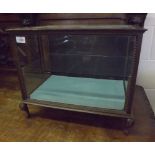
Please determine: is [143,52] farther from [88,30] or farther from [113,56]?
[88,30]

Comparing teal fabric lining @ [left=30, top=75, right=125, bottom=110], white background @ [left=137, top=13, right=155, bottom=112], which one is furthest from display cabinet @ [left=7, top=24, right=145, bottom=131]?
white background @ [left=137, top=13, right=155, bottom=112]

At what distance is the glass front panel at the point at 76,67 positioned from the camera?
2.59 ft

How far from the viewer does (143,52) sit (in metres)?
1.01

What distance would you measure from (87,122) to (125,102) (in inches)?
8.0

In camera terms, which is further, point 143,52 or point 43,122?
point 143,52

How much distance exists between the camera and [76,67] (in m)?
0.95

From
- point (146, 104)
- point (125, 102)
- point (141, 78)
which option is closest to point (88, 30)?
point (125, 102)

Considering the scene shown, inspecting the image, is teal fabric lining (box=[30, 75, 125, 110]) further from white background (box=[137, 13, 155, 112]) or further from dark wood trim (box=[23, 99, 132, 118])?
white background (box=[137, 13, 155, 112])

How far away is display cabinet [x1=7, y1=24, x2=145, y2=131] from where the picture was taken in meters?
0.70

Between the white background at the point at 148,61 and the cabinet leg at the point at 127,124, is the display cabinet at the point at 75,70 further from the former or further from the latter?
the white background at the point at 148,61

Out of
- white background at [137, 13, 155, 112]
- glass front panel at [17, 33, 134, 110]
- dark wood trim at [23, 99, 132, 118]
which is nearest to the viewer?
dark wood trim at [23, 99, 132, 118]

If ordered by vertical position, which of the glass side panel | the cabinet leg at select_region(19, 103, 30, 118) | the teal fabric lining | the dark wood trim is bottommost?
the cabinet leg at select_region(19, 103, 30, 118)

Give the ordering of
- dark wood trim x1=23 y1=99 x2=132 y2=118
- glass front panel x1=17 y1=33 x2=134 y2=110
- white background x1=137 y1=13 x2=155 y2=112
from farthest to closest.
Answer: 1. white background x1=137 y1=13 x2=155 y2=112
2. glass front panel x1=17 y1=33 x2=134 y2=110
3. dark wood trim x1=23 y1=99 x2=132 y2=118

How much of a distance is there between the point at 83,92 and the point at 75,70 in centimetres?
18
